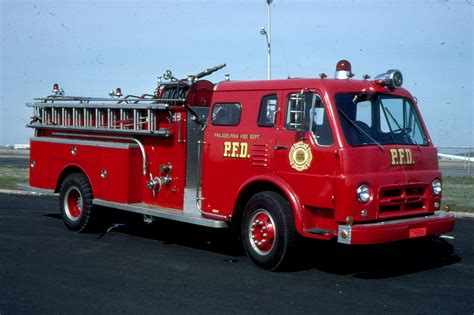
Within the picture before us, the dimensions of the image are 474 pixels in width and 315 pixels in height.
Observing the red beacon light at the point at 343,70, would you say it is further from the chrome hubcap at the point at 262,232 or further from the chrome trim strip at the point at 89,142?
the chrome trim strip at the point at 89,142

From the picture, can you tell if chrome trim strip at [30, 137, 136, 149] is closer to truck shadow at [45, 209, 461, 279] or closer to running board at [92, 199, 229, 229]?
running board at [92, 199, 229, 229]

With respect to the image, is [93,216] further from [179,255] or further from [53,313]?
[53,313]

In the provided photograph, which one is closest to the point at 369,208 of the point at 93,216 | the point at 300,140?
the point at 300,140

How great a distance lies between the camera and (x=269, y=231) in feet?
26.4

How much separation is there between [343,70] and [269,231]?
225 centimetres

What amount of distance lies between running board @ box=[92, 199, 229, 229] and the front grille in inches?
83.6

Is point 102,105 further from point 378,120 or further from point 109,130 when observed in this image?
point 378,120

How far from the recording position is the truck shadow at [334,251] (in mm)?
8297

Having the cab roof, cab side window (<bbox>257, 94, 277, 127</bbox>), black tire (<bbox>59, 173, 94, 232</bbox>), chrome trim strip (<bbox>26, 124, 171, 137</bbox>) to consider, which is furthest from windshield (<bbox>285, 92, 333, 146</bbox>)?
black tire (<bbox>59, 173, 94, 232</bbox>)

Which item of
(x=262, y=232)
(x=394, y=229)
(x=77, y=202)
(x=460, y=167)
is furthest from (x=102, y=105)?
(x=460, y=167)

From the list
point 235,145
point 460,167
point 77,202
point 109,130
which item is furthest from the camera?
point 460,167

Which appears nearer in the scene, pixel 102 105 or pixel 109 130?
pixel 109 130

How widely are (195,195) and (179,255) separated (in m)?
0.85

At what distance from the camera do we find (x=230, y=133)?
8.75 meters
